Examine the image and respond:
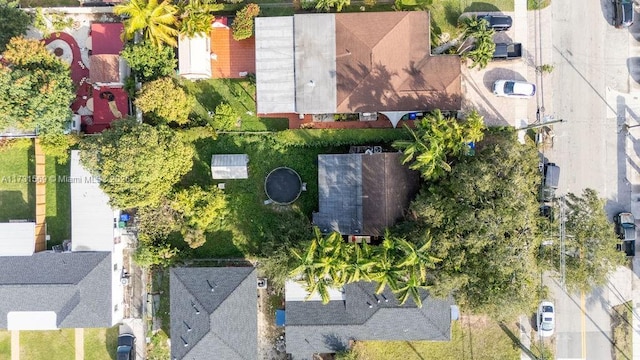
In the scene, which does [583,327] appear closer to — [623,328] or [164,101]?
[623,328]

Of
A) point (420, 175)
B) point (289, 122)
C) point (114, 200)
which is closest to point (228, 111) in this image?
point (289, 122)

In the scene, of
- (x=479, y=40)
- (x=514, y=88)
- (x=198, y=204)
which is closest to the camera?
(x=479, y=40)

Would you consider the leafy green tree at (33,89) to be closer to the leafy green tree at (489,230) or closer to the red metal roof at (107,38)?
the red metal roof at (107,38)

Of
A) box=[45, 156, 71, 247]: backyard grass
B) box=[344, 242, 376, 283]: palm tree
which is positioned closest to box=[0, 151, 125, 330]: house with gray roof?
box=[45, 156, 71, 247]: backyard grass

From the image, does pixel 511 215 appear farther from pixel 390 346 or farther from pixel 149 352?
pixel 149 352

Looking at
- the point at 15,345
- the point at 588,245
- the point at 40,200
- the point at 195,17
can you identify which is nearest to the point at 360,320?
the point at 588,245
